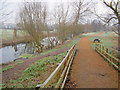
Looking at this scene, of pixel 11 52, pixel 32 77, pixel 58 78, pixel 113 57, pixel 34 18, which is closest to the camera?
pixel 58 78

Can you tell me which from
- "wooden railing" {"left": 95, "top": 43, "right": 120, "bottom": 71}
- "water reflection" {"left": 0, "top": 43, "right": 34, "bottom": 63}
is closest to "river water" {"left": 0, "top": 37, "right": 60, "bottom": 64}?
"water reflection" {"left": 0, "top": 43, "right": 34, "bottom": 63}

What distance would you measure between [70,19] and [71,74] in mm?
19713

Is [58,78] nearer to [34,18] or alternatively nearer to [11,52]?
[34,18]

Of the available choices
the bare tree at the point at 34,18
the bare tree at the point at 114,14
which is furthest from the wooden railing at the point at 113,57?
the bare tree at the point at 34,18

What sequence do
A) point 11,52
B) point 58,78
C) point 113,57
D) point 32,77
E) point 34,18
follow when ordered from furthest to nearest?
point 11,52, point 34,18, point 32,77, point 113,57, point 58,78

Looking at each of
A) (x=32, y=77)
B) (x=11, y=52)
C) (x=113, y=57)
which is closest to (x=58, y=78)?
(x=32, y=77)

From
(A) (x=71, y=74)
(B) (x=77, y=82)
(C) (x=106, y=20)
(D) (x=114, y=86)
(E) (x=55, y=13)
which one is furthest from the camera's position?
(E) (x=55, y=13)

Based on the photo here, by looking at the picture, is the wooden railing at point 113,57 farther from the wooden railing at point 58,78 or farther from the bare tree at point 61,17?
the bare tree at point 61,17

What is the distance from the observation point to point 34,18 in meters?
19.4

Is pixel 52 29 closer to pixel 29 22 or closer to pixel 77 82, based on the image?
pixel 29 22

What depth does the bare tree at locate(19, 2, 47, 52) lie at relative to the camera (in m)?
19.2

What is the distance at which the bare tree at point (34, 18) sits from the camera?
19.2 metres

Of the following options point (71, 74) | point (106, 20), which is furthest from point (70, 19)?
point (71, 74)

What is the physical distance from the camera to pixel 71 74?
5918mm
